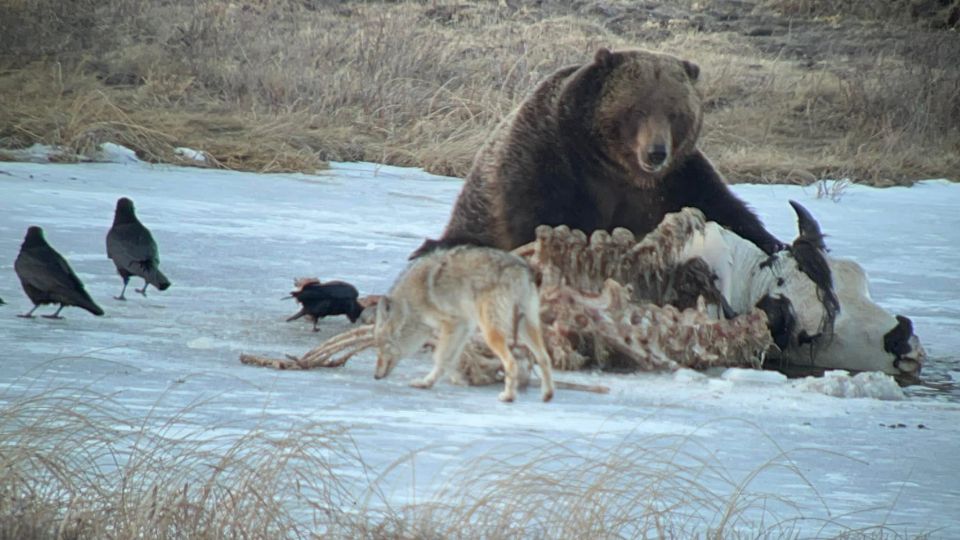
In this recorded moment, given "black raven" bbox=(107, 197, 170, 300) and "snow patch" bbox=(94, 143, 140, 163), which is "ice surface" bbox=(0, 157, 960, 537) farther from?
"snow patch" bbox=(94, 143, 140, 163)

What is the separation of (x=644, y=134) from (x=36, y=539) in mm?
3905

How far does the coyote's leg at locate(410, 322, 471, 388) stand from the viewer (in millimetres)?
5242

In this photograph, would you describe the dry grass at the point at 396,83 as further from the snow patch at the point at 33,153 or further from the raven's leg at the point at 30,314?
the raven's leg at the point at 30,314

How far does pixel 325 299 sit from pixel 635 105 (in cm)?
174

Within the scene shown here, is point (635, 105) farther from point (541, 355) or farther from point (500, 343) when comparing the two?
point (500, 343)

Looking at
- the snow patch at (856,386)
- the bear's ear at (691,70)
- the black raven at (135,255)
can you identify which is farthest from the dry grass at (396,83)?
the snow patch at (856,386)

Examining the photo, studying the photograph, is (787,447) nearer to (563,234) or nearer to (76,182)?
(563,234)

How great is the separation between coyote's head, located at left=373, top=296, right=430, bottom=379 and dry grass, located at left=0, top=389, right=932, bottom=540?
823mm

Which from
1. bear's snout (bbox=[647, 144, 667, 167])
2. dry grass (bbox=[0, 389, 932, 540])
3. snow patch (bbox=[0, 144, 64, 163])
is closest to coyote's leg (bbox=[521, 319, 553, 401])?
dry grass (bbox=[0, 389, 932, 540])

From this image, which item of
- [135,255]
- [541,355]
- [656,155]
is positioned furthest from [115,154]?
[541,355]

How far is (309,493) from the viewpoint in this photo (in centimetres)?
399

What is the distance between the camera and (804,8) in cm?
2620

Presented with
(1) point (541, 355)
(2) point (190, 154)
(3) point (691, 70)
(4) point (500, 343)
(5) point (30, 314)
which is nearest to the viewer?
(4) point (500, 343)

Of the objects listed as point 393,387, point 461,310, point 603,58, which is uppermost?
point 603,58
